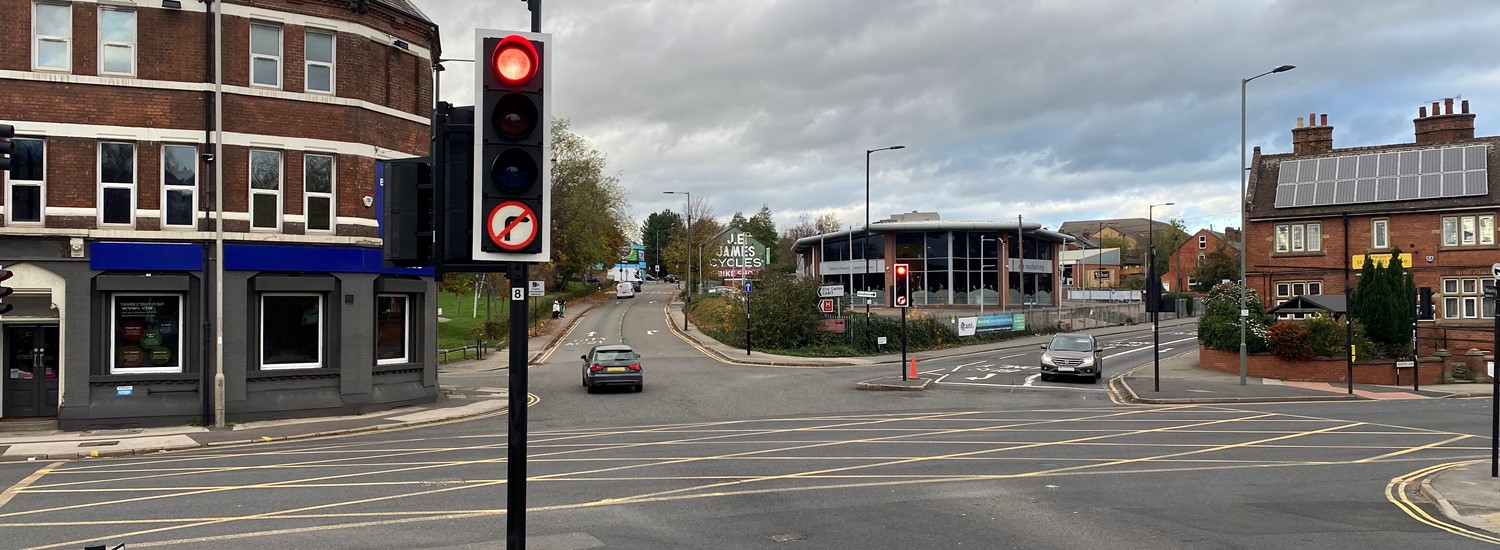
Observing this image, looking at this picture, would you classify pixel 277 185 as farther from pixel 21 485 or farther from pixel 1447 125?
pixel 1447 125

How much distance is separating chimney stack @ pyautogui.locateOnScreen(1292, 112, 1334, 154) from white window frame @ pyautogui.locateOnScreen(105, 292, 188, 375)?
1901 inches

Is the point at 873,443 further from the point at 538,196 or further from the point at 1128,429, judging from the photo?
the point at 538,196

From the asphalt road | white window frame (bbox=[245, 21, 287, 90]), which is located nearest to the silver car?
the asphalt road

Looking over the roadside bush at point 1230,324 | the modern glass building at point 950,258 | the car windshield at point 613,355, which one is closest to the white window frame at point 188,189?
the car windshield at point 613,355

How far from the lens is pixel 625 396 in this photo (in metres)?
28.6

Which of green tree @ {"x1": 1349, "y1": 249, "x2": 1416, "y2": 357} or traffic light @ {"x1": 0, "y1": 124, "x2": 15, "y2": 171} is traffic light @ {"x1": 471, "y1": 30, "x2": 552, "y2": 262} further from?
green tree @ {"x1": 1349, "y1": 249, "x2": 1416, "y2": 357}

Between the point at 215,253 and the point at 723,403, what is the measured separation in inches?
510

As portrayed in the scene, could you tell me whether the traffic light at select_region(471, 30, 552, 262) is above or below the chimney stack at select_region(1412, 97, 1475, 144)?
below

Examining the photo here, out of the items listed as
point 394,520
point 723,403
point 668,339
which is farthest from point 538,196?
point 668,339

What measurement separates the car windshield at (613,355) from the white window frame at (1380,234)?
33.5m

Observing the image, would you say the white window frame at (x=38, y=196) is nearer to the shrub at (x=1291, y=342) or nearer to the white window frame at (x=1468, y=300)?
the shrub at (x=1291, y=342)

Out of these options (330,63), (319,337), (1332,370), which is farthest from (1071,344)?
(330,63)

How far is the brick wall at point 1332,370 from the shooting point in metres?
33.7

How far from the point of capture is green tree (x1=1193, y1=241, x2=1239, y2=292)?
285ft
